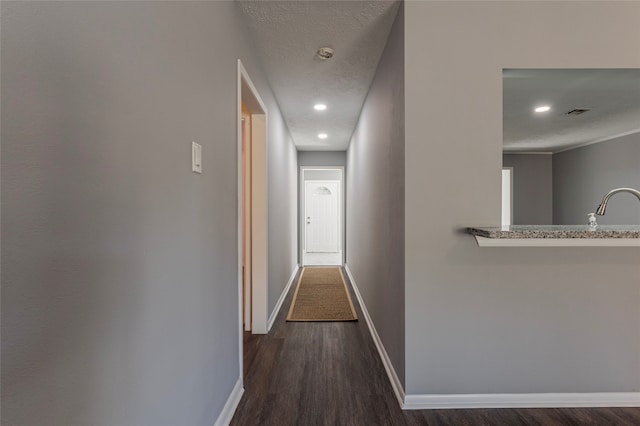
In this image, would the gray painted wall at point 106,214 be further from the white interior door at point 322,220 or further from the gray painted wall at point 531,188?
the white interior door at point 322,220

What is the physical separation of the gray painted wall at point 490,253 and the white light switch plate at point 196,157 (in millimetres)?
1132

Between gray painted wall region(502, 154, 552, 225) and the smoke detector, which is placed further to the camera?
gray painted wall region(502, 154, 552, 225)

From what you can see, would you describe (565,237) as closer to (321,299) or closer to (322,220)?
(321,299)

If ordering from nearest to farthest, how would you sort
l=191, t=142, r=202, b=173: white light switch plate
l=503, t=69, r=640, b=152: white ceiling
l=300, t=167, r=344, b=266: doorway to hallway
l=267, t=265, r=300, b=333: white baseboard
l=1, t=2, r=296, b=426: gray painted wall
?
l=1, t=2, r=296, b=426: gray painted wall, l=191, t=142, r=202, b=173: white light switch plate, l=503, t=69, r=640, b=152: white ceiling, l=267, t=265, r=300, b=333: white baseboard, l=300, t=167, r=344, b=266: doorway to hallway

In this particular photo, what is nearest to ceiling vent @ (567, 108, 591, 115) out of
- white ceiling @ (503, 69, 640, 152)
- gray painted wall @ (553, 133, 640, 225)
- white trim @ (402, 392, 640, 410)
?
white ceiling @ (503, 69, 640, 152)

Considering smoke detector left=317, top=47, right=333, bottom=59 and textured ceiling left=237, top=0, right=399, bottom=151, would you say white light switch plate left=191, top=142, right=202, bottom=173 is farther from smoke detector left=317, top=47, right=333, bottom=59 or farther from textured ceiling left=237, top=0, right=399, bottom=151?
smoke detector left=317, top=47, right=333, bottom=59

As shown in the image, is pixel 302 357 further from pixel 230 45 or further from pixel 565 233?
pixel 230 45

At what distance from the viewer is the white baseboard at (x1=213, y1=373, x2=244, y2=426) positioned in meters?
1.58

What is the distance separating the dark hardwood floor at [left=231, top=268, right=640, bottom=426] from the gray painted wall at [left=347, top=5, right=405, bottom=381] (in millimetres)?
221

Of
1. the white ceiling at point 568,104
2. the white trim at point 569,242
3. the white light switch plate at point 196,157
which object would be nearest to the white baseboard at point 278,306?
the white light switch plate at point 196,157

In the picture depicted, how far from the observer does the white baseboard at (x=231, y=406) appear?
5.18ft

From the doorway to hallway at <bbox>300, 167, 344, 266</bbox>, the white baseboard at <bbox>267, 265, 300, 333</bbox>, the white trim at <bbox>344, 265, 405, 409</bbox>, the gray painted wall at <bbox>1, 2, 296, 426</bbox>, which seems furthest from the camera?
the doorway to hallway at <bbox>300, 167, 344, 266</bbox>

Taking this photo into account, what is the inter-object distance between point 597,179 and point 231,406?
598 cm

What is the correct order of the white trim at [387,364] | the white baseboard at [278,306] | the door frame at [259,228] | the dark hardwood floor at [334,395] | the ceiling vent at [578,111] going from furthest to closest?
the ceiling vent at [578,111], the white baseboard at [278,306], the door frame at [259,228], the white trim at [387,364], the dark hardwood floor at [334,395]
